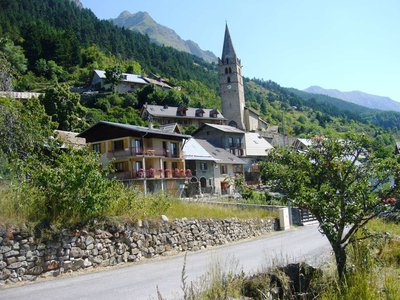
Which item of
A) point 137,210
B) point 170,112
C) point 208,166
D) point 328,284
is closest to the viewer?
point 328,284

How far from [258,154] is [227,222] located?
160ft

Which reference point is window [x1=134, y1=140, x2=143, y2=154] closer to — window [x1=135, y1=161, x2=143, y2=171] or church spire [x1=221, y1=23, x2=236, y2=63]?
window [x1=135, y1=161, x2=143, y2=171]

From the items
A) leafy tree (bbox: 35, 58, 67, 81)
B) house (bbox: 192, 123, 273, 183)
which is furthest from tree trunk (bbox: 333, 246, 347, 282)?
leafy tree (bbox: 35, 58, 67, 81)

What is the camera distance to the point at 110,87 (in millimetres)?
92500

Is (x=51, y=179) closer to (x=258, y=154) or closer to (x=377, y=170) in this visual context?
(x=377, y=170)

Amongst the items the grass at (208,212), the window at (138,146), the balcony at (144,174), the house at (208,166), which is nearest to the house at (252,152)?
the house at (208,166)

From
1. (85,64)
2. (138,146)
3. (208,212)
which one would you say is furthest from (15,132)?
(85,64)

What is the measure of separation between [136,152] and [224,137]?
2702 centimetres

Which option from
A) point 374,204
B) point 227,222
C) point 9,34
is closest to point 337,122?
point 9,34

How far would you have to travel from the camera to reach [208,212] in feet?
67.8

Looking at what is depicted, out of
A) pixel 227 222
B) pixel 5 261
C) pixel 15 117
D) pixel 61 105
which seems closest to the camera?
pixel 5 261

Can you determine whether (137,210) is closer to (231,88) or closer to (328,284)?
(328,284)

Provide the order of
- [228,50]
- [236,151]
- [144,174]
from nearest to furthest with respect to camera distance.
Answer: [144,174]
[236,151]
[228,50]

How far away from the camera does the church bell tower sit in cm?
9719
